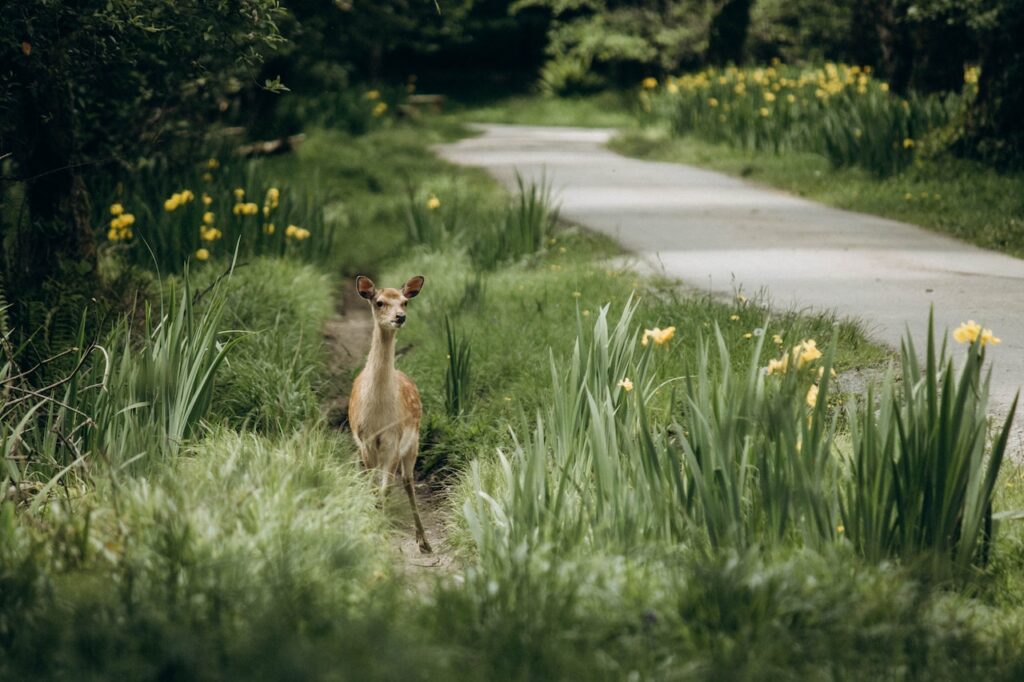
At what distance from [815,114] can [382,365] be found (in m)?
11.1

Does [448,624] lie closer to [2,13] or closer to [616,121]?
[2,13]

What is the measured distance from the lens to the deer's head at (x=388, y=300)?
18.3 ft

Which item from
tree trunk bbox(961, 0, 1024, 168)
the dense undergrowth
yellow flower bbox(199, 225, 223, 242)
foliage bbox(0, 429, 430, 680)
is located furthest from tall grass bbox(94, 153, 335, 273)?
tree trunk bbox(961, 0, 1024, 168)

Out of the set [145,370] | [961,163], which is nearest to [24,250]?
[145,370]

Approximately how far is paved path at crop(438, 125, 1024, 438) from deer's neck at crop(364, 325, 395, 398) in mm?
2828

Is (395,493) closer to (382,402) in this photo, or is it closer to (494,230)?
(382,402)

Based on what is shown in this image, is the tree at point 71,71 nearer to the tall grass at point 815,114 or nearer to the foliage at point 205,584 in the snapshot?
the foliage at point 205,584

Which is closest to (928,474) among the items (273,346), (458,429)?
Result: (458,429)

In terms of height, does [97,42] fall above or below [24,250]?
above

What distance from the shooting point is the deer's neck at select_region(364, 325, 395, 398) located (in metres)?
5.71

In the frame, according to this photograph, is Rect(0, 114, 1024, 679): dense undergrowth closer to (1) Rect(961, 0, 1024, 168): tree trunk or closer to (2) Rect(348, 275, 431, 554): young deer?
(2) Rect(348, 275, 431, 554): young deer

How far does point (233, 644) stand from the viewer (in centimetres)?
320

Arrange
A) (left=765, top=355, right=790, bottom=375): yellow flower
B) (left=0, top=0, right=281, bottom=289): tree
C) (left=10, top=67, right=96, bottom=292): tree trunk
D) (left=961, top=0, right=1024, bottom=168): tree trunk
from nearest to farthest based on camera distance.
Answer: (left=765, top=355, right=790, bottom=375): yellow flower < (left=0, top=0, right=281, bottom=289): tree < (left=10, top=67, right=96, bottom=292): tree trunk < (left=961, top=0, right=1024, bottom=168): tree trunk

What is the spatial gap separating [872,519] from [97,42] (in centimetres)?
502
